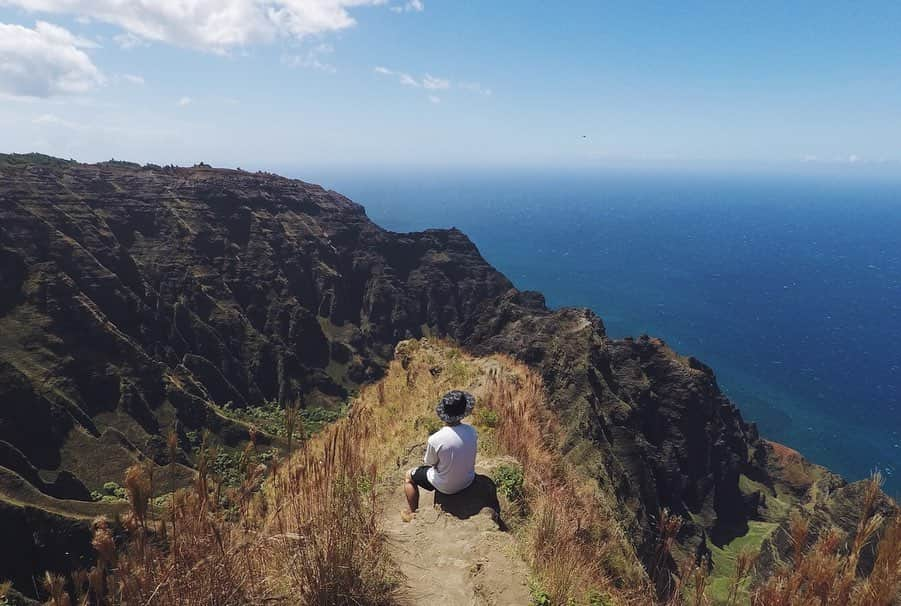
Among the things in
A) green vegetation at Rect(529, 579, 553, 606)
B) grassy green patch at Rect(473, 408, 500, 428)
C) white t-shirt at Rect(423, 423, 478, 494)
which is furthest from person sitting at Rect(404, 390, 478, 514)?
grassy green patch at Rect(473, 408, 500, 428)

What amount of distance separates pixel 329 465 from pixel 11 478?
74526 mm

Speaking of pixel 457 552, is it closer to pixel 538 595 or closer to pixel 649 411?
pixel 538 595

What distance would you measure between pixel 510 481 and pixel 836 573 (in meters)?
5.06

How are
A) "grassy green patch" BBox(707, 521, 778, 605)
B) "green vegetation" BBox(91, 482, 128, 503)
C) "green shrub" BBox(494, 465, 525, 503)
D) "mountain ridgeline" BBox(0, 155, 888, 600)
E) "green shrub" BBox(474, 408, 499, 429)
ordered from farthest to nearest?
"green vegetation" BBox(91, 482, 128, 503) < "mountain ridgeline" BBox(0, 155, 888, 600) < "grassy green patch" BBox(707, 521, 778, 605) < "green shrub" BBox(474, 408, 499, 429) < "green shrub" BBox(494, 465, 525, 503)

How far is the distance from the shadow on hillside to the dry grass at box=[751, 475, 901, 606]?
3889 mm

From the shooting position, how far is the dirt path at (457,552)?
536 centimetres

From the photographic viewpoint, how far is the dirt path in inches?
211

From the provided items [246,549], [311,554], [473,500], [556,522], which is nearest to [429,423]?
[473,500]

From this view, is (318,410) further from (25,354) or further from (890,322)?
(890,322)

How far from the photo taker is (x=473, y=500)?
7473 mm

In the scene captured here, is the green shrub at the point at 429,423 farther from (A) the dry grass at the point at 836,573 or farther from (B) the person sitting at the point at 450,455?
(A) the dry grass at the point at 836,573

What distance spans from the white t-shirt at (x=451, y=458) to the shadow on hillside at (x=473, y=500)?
0.18m

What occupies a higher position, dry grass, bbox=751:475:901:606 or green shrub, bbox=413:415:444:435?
dry grass, bbox=751:475:901:606

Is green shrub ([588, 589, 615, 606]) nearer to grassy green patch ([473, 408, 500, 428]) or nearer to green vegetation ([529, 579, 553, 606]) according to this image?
green vegetation ([529, 579, 553, 606])
